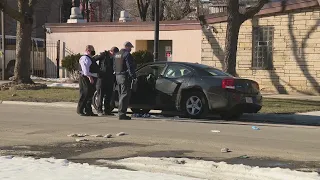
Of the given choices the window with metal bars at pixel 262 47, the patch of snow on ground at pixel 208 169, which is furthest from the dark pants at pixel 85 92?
the window with metal bars at pixel 262 47

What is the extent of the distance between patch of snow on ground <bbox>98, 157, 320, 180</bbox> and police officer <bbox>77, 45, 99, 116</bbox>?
20.7ft

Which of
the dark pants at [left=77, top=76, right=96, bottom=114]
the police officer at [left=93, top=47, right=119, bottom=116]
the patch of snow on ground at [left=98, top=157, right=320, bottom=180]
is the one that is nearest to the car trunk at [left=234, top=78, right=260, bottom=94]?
the police officer at [left=93, top=47, right=119, bottom=116]

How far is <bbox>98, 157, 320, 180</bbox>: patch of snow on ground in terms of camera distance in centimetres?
681

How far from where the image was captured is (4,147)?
362 inches

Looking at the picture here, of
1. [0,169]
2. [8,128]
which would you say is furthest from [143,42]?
[0,169]

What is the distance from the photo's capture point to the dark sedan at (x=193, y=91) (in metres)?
13.9

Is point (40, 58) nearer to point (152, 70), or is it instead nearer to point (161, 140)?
point (152, 70)

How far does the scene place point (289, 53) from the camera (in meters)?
22.5

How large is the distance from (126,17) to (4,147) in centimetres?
2554

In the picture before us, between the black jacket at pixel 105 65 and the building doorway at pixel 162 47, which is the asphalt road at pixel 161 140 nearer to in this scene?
the black jacket at pixel 105 65

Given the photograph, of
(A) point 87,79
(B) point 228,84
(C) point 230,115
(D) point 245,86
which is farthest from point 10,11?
(D) point 245,86

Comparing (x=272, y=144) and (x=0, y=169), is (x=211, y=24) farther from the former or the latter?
(x=0, y=169)

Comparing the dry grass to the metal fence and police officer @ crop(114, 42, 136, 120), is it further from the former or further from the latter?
the metal fence

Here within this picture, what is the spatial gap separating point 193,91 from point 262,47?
985 centimetres
